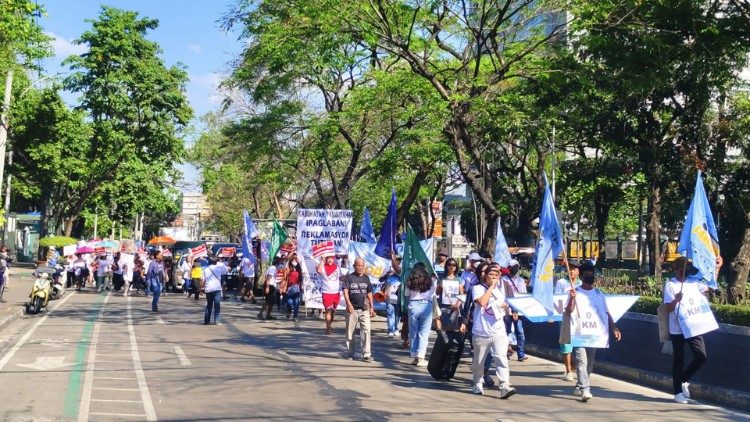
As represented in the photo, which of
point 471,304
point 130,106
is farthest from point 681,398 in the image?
point 130,106

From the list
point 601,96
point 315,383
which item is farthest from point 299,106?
point 315,383

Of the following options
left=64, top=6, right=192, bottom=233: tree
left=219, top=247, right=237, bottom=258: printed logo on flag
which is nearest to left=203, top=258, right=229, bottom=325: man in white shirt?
left=219, top=247, right=237, bottom=258: printed logo on flag

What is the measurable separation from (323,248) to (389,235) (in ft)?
13.2

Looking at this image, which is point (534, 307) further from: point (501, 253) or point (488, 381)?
point (501, 253)

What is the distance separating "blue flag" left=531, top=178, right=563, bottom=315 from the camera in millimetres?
12344

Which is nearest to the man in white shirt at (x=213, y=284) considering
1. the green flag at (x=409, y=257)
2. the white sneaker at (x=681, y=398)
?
the green flag at (x=409, y=257)

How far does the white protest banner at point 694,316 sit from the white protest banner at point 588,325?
0.95 m

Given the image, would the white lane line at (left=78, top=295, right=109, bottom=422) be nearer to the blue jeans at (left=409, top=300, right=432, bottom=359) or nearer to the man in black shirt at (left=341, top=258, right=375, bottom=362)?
the man in black shirt at (left=341, top=258, right=375, bottom=362)

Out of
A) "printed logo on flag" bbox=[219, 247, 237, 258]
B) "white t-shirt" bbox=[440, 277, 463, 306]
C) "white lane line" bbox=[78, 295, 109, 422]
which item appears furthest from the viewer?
"printed logo on flag" bbox=[219, 247, 237, 258]

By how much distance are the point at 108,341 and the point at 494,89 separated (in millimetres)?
9326

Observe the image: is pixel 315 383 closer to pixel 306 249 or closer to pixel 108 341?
pixel 108 341

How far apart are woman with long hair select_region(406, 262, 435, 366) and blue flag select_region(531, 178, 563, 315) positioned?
2.24 m

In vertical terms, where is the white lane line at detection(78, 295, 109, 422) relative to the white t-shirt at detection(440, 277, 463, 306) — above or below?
below

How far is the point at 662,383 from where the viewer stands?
12758mm
